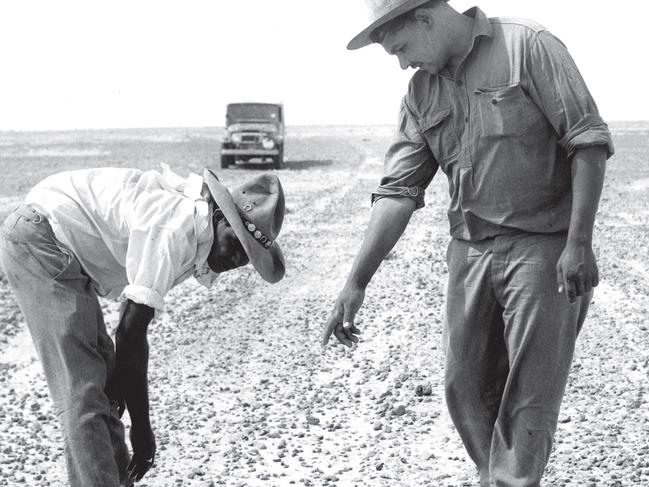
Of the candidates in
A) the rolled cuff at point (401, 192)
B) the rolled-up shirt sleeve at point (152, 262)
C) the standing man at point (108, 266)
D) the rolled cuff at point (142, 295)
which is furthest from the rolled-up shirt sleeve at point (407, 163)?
the rolled cuff at point (142, 295)

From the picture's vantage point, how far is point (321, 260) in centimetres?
1107

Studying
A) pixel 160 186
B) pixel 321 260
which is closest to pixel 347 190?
pixel 321 260

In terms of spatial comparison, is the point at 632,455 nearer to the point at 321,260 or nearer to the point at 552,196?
the point at 552,196

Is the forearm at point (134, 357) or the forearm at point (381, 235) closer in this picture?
the forearm at point (134, 357)

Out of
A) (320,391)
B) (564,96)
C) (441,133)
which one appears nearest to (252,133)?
(320,391)

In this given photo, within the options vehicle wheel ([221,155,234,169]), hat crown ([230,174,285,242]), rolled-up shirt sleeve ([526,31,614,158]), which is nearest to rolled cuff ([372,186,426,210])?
hat crown ([230,174,285,242])

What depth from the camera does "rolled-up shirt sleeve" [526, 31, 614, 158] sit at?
3.05 metres

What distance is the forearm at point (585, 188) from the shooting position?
307 cm

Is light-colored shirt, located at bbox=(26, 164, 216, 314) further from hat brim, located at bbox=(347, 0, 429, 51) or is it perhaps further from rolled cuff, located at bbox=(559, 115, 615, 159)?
rolled cuff, located at bbox=(559, 115, 615, 159)

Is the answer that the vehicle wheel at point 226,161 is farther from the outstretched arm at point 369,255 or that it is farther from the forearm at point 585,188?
the forearm at point 585,188

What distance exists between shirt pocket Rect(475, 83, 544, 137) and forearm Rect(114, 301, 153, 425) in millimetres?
1326

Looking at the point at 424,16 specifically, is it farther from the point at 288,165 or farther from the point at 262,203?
the point at 288,165

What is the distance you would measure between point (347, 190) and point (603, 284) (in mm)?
12273

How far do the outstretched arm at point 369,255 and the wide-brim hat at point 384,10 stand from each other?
2.13 feet
